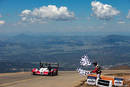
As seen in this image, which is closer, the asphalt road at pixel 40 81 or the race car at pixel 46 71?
the asphalt road at pixel 40 81

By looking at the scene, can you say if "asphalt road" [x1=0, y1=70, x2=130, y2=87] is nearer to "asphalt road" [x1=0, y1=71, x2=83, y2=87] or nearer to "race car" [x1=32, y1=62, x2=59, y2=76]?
"asphalt road" [x1=0, y1=71, x2=83, y2=87]

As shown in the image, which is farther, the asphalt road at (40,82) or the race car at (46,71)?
the race car at (46,71)

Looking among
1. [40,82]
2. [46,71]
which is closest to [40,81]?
[40,82]

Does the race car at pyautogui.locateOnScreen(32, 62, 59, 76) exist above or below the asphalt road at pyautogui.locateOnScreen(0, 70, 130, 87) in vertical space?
above

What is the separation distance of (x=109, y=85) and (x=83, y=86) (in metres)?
2.92

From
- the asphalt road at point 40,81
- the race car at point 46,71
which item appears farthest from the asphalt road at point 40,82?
the race car at point 46,71

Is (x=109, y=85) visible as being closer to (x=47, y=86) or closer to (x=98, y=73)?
(x=98, y=73)

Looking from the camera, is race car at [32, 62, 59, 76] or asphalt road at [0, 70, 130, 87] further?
race car at [32, 62, 59, 76]

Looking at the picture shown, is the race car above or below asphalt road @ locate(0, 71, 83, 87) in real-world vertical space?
above

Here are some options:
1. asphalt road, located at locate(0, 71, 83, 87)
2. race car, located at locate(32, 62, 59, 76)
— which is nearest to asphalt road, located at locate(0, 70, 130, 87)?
asphalt road, located at locate(0, 71, 83, 87)

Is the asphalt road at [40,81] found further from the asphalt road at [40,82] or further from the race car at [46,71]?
the race car at [46,71]

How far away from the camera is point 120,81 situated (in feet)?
71.7

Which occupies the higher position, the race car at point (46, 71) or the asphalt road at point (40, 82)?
the race car at point (46, 71)

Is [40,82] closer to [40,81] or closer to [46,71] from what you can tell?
[40,81]
